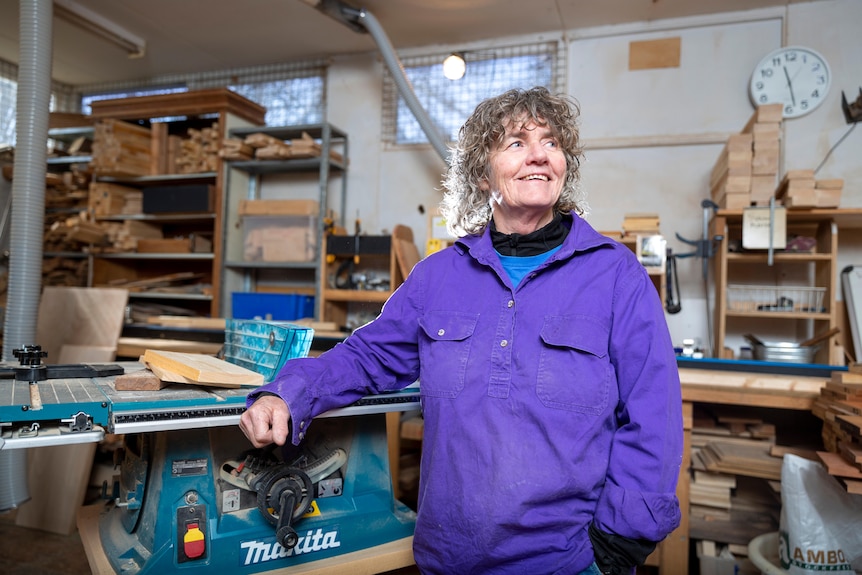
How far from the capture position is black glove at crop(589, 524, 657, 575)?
1.21 metres

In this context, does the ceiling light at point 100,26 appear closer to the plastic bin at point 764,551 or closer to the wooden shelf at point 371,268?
the wooden shelf at point 371,268

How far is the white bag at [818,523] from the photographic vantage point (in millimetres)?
2045

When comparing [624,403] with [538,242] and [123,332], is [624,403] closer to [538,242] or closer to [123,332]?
[538,242]

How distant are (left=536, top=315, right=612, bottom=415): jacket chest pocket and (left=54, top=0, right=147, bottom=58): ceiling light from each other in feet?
13.2

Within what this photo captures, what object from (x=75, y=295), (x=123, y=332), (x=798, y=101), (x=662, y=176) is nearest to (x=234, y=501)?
(x=123, y=332)

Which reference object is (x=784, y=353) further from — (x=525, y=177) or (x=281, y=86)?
(x=281, y=86)

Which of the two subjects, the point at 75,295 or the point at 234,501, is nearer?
the point at 234,501

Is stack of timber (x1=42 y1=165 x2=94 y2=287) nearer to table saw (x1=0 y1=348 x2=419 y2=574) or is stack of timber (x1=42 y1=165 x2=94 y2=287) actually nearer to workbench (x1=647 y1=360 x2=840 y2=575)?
table saw (x1=0 y1=348 x2=419 y2=574)

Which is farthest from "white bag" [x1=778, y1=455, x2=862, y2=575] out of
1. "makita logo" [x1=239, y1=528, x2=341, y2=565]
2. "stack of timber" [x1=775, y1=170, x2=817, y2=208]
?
"makita logo" [x1=239, y1=528, x2=341, y2=565]

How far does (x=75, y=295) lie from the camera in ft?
12.5

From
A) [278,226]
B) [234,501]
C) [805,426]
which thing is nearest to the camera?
[234,501]

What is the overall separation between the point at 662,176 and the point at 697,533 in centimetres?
215

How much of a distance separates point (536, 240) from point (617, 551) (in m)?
0.69

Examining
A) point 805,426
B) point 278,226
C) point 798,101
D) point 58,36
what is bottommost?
point 805,426
